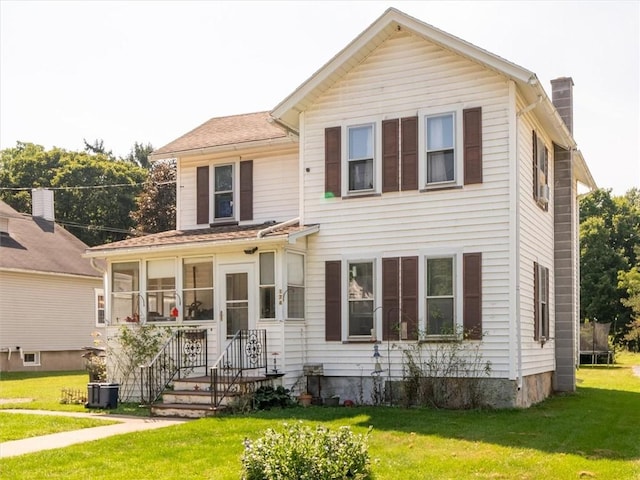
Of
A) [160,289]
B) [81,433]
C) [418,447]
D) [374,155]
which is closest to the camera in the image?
[418,447]

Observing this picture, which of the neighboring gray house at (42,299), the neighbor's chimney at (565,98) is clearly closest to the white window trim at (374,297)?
the neighbor's chimney at (565,98)

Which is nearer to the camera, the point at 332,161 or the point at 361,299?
the point at 361,299

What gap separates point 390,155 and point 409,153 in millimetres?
430

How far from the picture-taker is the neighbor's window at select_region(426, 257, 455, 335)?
597 inches

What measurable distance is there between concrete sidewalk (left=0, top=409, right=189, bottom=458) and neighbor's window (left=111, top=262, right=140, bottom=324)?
11.5ft

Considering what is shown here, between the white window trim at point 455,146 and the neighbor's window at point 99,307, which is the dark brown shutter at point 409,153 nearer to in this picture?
the white window trim at point 455,146

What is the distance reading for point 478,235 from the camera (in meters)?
15.0

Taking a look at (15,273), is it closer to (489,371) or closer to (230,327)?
(230,327)

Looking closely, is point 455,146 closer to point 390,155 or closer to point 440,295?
point 390,155

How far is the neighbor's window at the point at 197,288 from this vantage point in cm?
1694

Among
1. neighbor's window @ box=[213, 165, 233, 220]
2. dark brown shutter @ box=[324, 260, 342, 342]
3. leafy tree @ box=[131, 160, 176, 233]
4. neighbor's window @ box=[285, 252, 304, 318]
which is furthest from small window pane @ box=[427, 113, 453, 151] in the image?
leafy tree @ box=[131, 160, 176, 233]

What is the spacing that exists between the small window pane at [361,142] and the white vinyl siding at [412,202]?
233 mm

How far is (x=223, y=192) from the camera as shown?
62.8 feet

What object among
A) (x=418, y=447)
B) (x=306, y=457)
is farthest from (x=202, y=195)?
(x=306, y=457)
